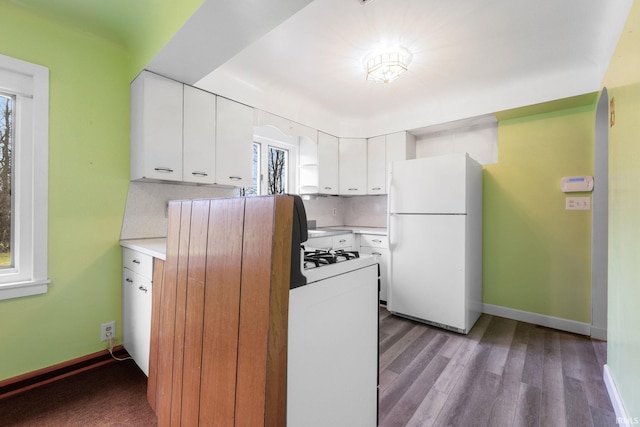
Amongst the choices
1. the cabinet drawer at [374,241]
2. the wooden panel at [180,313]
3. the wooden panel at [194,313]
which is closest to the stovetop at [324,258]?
the wooden panel at [194,313]

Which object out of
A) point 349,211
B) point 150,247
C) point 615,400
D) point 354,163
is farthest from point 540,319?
point 150,247

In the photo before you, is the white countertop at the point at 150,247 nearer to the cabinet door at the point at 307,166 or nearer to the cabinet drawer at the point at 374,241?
the cabinet door at the point at 307,166

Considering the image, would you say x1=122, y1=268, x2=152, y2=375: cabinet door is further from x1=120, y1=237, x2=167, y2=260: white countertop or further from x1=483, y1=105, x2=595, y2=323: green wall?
x1=483, y1=105, x2=595, y2=323: green wall

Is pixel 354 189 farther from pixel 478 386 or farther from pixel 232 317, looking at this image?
pixel 232 317

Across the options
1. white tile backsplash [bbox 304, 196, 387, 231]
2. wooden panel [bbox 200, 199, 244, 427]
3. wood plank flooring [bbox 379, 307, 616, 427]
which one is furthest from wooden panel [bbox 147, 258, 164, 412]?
white tile backsplash [bbox 304, 196, 387, 231]

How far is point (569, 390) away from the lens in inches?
68.8

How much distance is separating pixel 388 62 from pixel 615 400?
2583mm

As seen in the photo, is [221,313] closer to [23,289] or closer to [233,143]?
[23,289]

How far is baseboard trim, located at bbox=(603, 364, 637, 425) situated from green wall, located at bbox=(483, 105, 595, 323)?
41.5 inches

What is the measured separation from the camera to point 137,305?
Answer: 72.3 inches

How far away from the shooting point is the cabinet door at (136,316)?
66.6 inches

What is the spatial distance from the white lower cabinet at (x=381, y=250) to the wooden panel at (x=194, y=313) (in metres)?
2.22

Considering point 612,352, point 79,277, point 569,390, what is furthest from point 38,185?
point 612,352

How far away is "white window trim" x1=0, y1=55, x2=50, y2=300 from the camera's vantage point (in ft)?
5.78
